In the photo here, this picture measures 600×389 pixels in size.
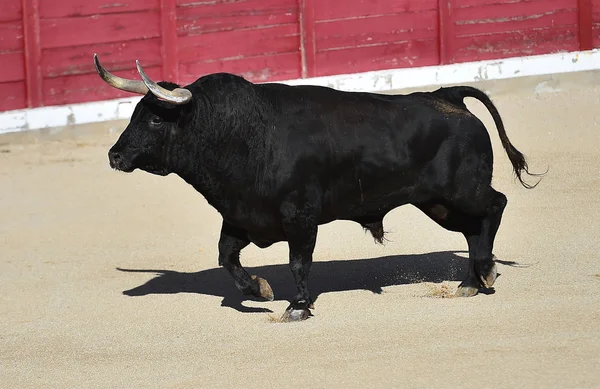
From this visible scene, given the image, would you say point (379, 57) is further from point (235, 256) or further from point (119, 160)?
point (119, 160)

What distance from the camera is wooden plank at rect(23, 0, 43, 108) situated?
526 inches

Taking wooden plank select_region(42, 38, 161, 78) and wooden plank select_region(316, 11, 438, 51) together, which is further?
wooden plank select_region(316, 11, 438, 51)

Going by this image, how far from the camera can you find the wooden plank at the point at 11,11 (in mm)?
13273

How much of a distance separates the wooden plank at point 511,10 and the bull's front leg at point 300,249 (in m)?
7.33

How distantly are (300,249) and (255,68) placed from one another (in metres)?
6.74

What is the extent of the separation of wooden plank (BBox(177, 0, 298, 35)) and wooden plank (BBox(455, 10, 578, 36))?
1871 mm

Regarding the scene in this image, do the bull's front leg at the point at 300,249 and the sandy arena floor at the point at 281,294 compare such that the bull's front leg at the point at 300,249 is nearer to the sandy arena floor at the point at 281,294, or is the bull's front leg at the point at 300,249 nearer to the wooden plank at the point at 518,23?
the sandy arena floor at the point at 281,294

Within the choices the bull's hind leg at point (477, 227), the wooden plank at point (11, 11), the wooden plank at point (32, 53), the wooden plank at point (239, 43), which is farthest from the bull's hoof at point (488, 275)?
the wooden plank at point (11, 11)

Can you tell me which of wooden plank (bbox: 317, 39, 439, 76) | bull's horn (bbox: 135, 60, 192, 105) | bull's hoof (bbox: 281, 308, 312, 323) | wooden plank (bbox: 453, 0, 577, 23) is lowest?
bull's hoof (bbox: 281, 308, 312, 323)

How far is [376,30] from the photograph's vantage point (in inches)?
566

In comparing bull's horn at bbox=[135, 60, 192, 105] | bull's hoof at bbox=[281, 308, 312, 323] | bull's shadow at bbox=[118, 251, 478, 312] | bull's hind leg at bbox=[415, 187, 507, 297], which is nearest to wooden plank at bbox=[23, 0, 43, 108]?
bull's shadow at bbox=[118, 251, 478, 312]

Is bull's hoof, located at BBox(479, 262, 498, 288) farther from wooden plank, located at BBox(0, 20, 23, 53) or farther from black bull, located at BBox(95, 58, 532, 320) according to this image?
wooden plank, located at BBox(0, 20, 23, 53)

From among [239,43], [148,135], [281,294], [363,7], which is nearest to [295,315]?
[281,294]

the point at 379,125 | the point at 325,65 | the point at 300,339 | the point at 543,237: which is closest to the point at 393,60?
the point at 325,65
